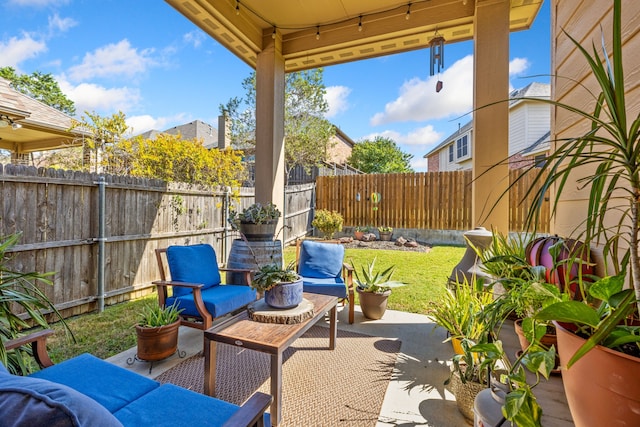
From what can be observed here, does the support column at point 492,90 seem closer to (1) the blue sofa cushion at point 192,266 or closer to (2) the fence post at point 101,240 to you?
(1) the blue sofa cushion at point 192,266

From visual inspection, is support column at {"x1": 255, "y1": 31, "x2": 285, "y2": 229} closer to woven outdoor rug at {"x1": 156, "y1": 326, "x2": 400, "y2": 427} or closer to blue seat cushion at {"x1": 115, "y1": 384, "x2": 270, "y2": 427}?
woven outdoor rug at {"x1": 156, "y1": 326, "x2": 400, "y2": 427}

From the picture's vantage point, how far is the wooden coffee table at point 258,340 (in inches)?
65.4

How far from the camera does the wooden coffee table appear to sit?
1662 millimetres

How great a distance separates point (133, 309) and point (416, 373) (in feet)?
10.9

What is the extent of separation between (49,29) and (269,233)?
44.5 feet

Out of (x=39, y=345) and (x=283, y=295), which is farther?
(x=283, y=295)

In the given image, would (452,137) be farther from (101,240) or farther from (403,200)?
(101,240)

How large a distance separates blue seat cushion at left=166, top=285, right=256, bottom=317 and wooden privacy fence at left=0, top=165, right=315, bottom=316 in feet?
5.08

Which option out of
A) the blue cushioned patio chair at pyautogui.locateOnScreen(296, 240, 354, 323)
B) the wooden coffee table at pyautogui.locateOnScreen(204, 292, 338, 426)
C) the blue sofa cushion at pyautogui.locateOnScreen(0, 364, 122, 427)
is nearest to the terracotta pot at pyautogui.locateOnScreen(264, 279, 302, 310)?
the wooden coffee table at pyautogui.locateOnScreen(204, 292, 338, 426)

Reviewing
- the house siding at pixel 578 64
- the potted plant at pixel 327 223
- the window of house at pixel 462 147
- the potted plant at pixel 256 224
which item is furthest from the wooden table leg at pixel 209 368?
the window of house at pixel 462 147

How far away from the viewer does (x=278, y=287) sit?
7.04ft

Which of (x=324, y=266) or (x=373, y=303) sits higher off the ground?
(x=324, y=266)

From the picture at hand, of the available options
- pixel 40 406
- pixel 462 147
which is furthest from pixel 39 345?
pixel 462 147

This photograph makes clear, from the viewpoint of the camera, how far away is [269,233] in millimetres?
3287
